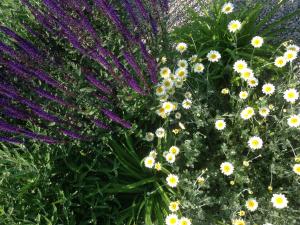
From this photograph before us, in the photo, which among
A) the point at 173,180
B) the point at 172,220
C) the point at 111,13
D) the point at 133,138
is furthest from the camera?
the point at 133,138

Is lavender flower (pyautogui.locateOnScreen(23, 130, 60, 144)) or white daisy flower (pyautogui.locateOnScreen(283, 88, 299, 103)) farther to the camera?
white daisy flower (pyautogui.locateOnScreen(283, 88, 299, 103))

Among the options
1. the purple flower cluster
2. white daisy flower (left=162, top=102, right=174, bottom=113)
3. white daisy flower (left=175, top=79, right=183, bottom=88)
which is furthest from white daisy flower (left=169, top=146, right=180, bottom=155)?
white daisy flower (left=175, top=79, right=183, bottom=88)

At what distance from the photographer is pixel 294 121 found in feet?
7.76

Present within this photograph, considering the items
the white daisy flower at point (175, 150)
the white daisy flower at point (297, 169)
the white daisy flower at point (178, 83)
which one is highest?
the white daisy flower at point (178, 83)

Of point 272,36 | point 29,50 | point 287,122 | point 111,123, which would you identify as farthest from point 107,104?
point 272,36

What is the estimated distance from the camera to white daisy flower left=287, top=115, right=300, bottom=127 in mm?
2352

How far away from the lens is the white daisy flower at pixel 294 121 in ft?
7.72

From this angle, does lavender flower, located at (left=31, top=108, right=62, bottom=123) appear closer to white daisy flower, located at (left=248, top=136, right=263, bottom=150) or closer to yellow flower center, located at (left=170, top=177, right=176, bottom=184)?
yellow flower center, located at (left=170, top=177, right=176, bottom=184)

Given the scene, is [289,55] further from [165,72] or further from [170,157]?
[170,157]

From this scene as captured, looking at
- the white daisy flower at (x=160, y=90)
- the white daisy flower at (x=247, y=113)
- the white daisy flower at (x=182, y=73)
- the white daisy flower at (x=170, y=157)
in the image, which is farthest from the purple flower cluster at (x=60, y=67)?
the white daisy flower at (x=247, y=113)

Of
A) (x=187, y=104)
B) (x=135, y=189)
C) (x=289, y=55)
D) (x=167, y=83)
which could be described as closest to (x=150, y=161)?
(x=135, y=189)

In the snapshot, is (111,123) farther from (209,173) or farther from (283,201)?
(283,201)

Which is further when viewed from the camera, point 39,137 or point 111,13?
point 39,137

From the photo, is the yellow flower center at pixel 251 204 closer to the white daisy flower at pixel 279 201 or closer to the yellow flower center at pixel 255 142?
the white daisy flower at pixel 279 201
